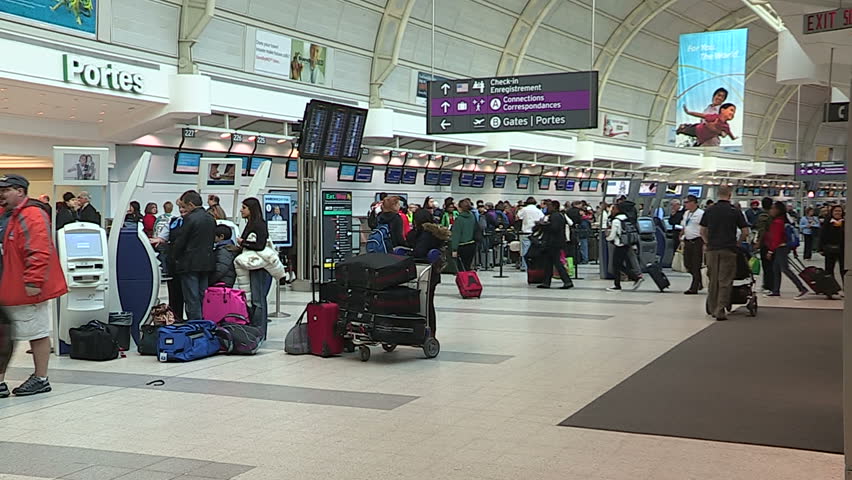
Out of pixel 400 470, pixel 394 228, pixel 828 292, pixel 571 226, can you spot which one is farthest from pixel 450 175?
pixel 400 470

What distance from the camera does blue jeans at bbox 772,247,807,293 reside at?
569 inches

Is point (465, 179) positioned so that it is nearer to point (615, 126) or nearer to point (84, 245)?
point (615, 126)

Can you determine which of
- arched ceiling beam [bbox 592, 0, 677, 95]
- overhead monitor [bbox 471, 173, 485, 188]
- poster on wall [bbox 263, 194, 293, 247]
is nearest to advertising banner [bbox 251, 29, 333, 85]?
poster on wall [bbox 263, 194, 293, 247]

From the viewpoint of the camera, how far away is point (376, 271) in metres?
8.38

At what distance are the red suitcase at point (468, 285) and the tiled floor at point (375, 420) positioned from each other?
431 centimetres

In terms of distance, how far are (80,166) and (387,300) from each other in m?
3.54

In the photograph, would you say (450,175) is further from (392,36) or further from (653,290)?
(653,290)

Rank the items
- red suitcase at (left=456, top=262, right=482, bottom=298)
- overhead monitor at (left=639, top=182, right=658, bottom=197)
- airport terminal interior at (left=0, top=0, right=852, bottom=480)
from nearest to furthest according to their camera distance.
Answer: airport terminal interior at (left=0, top=0, right=852, bottom=480) < red suitcase at (left=456, top=262, right=482, bottom=298) < overhead monitor at (left=639, top=182, right=658, bottom=197)

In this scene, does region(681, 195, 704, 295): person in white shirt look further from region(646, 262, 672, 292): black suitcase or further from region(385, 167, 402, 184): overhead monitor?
region(385, 167, 402, 184): overhead monitor

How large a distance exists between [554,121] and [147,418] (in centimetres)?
1098

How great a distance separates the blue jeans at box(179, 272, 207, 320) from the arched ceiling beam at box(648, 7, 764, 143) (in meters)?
30.8

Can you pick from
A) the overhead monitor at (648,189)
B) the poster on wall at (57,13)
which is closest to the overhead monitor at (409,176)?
the overhead monitor at (648,189)

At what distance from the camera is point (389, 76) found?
77.7 ft

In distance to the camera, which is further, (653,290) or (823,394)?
(653,290)
